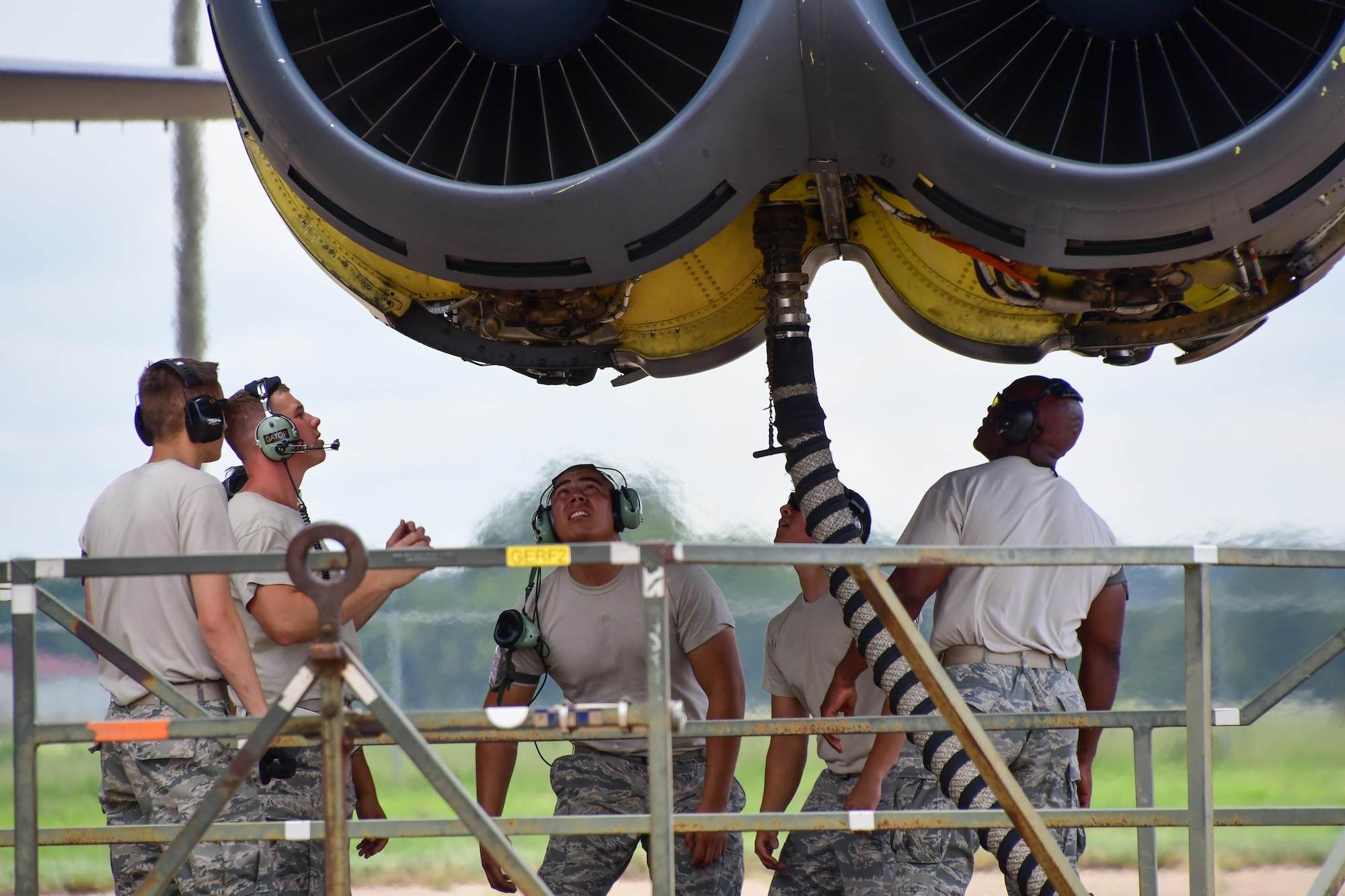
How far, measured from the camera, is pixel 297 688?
6.46 ft

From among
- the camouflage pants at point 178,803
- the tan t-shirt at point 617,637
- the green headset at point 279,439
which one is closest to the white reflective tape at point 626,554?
the camouflage pants at point 178,803

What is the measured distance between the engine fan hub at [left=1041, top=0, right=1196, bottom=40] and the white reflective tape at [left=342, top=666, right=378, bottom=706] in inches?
78.1

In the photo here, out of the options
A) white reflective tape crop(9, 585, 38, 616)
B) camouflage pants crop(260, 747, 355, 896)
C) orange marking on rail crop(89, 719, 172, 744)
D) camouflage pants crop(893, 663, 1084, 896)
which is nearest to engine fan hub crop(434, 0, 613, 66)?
white reflective tape crop(9, 585, 38, 616)

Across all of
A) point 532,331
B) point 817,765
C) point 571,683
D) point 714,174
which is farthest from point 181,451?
point 817,765

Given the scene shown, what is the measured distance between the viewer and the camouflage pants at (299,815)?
3369mm

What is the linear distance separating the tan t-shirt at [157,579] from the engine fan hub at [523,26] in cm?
136

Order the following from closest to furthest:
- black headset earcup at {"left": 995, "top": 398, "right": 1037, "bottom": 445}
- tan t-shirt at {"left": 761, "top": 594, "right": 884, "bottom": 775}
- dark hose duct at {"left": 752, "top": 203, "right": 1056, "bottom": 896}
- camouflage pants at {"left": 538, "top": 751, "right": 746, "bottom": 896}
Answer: dark hose duct at {"left": 752, "top": 203, "right": 1056, "bottom": 896} → black headset earcup at {"left": 995, "top": 398, "right": 1037, "bottom": 445} → camouflage pants at {"left": 538, "top": 751, "right": 746, "bottom": 896} → tan t-shirt at {"left": 761, "top": 594, "right": 884, "bottom": 775}

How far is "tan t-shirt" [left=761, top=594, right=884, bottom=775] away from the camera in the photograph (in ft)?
13.3

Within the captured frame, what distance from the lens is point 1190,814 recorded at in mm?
2414

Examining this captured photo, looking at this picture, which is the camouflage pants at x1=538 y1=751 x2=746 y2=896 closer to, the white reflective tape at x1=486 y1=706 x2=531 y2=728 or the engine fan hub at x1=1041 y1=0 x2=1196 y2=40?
the white reflective tape at x1=486 y1=706 x2=531 y2=728

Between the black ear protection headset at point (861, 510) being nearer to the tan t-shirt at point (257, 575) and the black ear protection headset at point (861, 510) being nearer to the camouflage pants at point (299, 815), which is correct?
the tan t-shirt at point (257, 575)

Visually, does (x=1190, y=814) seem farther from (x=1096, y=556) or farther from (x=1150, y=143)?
(x=1150, y=143)

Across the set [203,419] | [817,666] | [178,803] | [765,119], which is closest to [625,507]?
[817,666]

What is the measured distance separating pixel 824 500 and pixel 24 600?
6.29 ft
